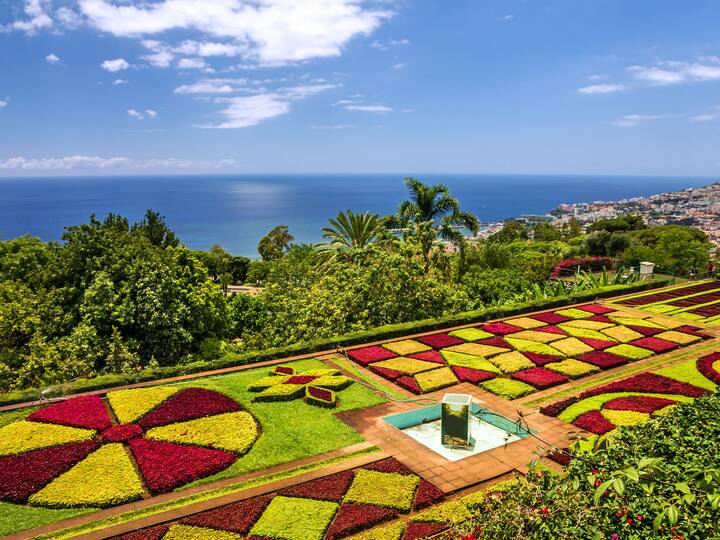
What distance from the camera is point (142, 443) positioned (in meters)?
11.7

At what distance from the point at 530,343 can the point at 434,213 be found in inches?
468

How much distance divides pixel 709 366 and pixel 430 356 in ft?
29.1

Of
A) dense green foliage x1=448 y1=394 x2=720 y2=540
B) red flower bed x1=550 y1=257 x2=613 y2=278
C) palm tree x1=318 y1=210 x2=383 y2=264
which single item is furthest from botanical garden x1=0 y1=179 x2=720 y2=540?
red flower bed x1=550 y1=257 x2=613 y2=278

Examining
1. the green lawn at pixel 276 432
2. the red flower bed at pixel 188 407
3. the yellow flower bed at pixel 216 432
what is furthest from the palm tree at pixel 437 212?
the yellow flower bed at pixel 216 432

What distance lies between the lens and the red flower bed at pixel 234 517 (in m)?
8.95

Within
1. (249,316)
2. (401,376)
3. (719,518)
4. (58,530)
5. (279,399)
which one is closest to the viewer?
(719,518)

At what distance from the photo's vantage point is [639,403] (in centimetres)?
1392

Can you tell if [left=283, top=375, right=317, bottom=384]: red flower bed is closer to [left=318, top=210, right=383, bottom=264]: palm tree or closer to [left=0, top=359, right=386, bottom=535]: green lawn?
[left=0, top=359, right=386, bottom=535]: green lawn

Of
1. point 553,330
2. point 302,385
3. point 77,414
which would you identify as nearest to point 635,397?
point 553,330

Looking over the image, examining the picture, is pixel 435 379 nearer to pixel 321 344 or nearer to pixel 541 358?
pixel 541 358

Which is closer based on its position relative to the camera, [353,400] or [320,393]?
[320,393]

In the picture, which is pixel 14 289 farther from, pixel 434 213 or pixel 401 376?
pixel 434 213

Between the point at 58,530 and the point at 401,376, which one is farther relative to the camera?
the point at 401,376

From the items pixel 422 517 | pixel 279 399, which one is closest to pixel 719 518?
pixel 422 517
